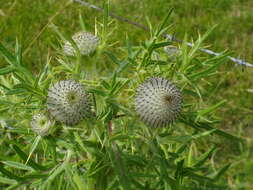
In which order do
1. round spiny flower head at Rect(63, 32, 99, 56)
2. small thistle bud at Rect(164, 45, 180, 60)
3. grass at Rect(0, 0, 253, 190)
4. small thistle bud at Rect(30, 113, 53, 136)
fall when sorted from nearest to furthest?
1. small thistle bud at Rect(30, 113, 53, 136)
2. round spiny flower head at Rect(63, 32, 99, 56)
3. small thistle bud at Rect(164, 45, 180, 60)
4. grass at Rect(0, 0, 253, 190)

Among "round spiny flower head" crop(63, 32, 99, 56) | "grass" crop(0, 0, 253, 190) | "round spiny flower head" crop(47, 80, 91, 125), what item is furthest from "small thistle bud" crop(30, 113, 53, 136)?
"grass" crop(0, 0, 253, 190)

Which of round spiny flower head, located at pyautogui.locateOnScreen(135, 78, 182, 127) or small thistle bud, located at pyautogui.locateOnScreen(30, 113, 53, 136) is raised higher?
round spiny flower head, located at pyautogui.locateOnScreen(135, 78, 182, 127)

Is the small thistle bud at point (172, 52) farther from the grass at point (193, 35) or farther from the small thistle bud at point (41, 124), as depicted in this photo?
the grass at point (193, 35)

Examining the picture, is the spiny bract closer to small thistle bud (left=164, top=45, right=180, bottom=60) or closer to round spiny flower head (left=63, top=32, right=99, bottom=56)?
small thistle bud (left=164, top=45, right=180, bottom=60)

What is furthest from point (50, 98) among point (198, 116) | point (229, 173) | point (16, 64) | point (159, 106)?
point (229, 173)

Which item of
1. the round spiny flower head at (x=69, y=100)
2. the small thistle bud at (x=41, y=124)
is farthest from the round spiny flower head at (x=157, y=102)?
the small thistle bud at (x=41, y=124)

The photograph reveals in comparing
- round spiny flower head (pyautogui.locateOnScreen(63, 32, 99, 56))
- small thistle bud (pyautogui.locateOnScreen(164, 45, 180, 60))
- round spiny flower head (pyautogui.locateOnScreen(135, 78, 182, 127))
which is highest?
round spiny flower head (pyautogui.locateOnScreen(63, 32, 99, 56))

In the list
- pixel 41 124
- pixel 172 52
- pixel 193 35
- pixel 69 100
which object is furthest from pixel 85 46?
pixel 193 35
